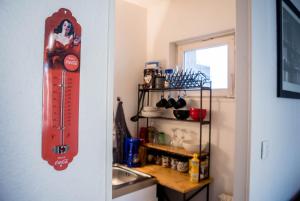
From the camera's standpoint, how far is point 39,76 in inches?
17.4

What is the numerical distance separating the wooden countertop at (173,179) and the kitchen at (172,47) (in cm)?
26

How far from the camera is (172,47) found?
7.68ft

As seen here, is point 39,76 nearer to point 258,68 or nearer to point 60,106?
point 60,106

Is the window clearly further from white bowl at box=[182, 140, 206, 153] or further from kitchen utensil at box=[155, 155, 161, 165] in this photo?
kitchen utensil at box=[155, 155, 161, 165]

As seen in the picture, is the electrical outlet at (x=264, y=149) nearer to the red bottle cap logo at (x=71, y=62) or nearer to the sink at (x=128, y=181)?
the sink at (x=128, y=181)

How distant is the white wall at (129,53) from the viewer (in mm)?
2271

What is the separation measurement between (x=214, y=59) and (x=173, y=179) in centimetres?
117

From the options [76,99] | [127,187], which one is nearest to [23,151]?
[76,99]

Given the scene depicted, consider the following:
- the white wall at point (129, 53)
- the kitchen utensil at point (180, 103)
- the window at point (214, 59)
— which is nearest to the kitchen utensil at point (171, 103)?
the kitchen utensil at point (180, 103)

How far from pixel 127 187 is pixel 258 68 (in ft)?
3.76

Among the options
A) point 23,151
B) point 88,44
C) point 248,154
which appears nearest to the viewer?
point 23,151

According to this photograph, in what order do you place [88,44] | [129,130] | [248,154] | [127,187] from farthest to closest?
1. [129,130]
2. [127,187]
3. [248,154]
4. [88,44]

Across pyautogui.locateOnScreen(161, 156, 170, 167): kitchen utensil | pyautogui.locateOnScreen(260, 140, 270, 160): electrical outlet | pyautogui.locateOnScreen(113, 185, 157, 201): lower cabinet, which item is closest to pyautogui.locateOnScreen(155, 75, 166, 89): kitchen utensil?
pyautogui.locateOnScreen(161, 156, 170, 167): kitchen utensil

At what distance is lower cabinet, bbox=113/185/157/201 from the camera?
1522 mm
